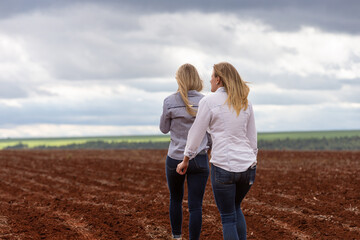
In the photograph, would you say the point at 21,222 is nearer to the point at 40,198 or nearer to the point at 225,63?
the point at 40,198

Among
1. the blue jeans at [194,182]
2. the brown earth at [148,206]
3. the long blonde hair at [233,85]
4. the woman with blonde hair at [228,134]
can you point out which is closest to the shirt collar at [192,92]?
the blue jeans at [194,182]

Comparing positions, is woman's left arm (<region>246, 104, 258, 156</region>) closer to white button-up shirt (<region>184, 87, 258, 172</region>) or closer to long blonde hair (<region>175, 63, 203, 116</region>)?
white button-up shirt (<region>184, 87, 258, 172</region>)

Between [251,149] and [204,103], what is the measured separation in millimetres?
607

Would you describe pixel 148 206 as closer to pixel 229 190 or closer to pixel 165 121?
pixel 165 121

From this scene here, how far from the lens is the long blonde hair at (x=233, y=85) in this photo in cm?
436

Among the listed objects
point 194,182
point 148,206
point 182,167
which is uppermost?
point 182,167

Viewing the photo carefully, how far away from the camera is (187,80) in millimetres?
5227

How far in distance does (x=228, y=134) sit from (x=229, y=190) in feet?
1.67

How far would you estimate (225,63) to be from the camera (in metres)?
4.41

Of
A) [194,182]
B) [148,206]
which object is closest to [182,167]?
[194,182]

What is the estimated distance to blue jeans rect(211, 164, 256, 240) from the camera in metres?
4.38

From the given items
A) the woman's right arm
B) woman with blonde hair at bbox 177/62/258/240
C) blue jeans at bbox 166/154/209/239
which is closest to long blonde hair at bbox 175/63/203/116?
the woman's right arm

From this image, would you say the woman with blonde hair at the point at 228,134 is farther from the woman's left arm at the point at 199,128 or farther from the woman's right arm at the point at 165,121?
the woman's right arm at the point at 165,121

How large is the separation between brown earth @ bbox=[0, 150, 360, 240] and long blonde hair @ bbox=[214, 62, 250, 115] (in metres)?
3.24
